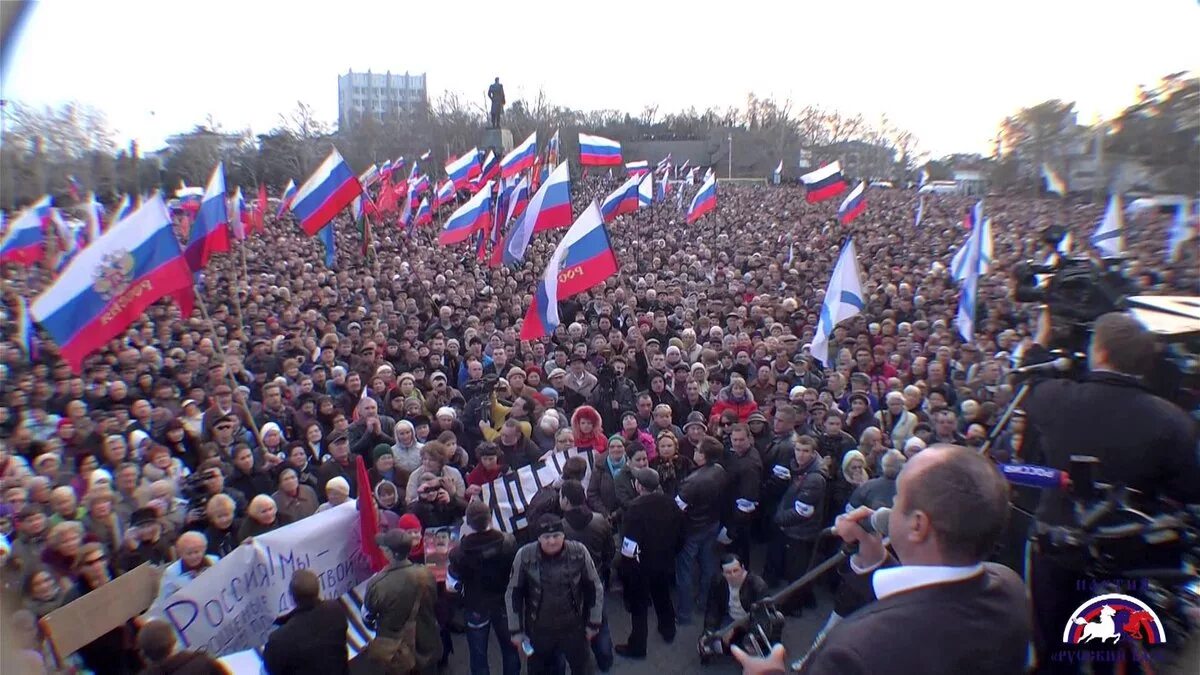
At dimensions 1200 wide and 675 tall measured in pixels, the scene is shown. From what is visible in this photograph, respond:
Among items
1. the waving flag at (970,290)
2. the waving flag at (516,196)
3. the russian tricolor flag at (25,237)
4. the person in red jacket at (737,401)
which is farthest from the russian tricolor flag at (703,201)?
the russian tricolor flag at (25,237)

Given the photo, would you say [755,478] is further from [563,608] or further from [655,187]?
[655,187]

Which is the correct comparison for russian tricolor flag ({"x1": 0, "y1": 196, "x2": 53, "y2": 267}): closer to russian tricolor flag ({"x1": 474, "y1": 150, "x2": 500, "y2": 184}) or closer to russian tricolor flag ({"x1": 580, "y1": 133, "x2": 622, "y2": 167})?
russian tricolor flag ({"x1": 474, "y1": 150, "x2": 500, "y2": 184})

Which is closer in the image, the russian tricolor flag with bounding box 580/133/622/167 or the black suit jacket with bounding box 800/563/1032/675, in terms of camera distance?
the black suit jacket with bounding box 800/563/1032/675

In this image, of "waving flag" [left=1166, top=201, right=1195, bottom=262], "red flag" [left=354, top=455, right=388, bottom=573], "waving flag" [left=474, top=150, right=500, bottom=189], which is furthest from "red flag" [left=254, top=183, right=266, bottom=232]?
"waving flag" [left=1166, top=201, right=1195, bottom=262]

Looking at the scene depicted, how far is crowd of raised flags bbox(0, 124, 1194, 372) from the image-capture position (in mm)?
5977

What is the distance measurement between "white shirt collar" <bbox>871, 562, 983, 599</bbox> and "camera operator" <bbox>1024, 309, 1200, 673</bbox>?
4.36ft

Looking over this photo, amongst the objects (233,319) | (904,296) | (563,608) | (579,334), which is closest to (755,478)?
(563,608)

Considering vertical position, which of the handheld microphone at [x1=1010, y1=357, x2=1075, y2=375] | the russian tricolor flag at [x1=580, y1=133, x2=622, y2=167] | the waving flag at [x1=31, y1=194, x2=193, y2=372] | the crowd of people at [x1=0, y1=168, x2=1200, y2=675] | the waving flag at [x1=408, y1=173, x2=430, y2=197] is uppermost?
the russian tricolor flag at [x1=580, y1=133, x2=622, y2=167]

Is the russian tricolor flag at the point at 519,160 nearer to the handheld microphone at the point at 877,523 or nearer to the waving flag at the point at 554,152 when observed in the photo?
the waving flag at the point at 554,152

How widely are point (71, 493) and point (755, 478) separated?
436cm

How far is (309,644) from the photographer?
3465mm

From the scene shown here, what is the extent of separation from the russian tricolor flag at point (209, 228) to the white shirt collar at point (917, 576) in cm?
925

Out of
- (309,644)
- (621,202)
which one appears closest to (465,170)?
(621,202)

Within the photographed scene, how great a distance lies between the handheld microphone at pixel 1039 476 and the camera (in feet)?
8.64
